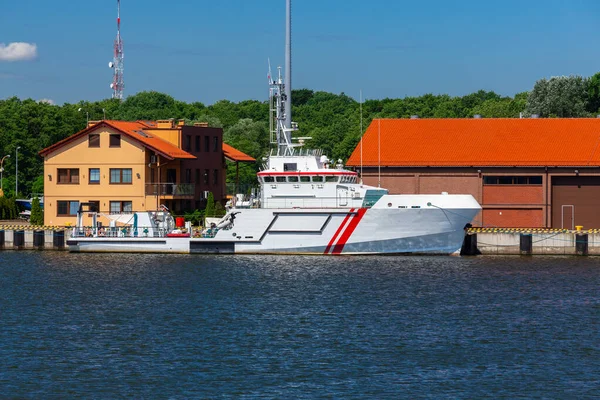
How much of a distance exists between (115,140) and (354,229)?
22.9m

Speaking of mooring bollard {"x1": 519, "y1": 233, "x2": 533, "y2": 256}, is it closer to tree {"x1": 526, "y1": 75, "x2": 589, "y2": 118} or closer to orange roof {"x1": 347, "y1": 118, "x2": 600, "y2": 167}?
orange roof {"x1": 347, "y1": 118, "x2": 600, "y2": 167}

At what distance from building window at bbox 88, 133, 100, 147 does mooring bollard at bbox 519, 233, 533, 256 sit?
103 feet

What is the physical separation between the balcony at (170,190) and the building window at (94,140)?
15.9 feet

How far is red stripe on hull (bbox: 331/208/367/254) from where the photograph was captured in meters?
68.1

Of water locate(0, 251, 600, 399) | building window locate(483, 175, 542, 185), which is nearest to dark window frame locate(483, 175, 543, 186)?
building window locate(483, 175, 542, 185)

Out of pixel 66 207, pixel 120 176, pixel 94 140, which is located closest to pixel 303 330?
pixel 120 176

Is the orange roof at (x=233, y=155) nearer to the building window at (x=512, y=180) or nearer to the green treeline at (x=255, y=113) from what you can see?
the green treeline at (x=255, y=113)

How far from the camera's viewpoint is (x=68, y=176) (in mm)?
84438

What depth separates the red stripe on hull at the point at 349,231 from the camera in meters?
68.1

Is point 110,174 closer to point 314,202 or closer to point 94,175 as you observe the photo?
point 94,175

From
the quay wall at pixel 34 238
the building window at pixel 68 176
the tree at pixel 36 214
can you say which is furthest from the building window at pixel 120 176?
the quay wall at pixel 34 238

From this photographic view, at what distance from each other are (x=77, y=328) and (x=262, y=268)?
2104 cm

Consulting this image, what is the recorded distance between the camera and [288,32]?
3093 inches

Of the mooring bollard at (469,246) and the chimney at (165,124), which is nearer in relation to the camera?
the mooring bollard at (469,246)
